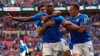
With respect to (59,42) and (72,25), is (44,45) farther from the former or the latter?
(72,25)

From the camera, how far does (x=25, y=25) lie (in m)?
32.6

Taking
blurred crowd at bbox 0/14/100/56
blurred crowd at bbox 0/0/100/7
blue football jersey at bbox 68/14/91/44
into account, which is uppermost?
blue football jersey at bbox 68/14/91/44

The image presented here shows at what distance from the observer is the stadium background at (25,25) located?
27.5 metres

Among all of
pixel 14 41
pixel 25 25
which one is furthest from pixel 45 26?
pixel 25 25

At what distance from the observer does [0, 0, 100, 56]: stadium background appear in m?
27.5

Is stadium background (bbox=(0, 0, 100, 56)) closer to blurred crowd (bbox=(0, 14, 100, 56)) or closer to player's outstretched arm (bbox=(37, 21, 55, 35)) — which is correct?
blurred crowd (bbox=(0, 14, 100, 56))

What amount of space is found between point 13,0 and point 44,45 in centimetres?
2705

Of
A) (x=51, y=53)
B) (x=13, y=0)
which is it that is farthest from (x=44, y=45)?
(x=13, y=0)

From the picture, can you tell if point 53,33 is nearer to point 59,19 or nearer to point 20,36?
point 59,19

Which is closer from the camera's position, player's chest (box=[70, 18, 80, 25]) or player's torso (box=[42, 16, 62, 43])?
player's chest (box=[70, 18, 80, 25])

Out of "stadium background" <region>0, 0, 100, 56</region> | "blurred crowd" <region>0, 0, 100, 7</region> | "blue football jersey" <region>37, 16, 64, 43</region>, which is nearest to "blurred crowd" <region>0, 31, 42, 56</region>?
"stadium background" <region>0, 0, 100, 56</region>

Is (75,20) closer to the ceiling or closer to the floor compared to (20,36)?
closer to the ceiling

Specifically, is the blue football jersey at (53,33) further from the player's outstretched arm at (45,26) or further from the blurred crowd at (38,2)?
the blurred crowd at (38,2)

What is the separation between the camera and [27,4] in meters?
35.9
